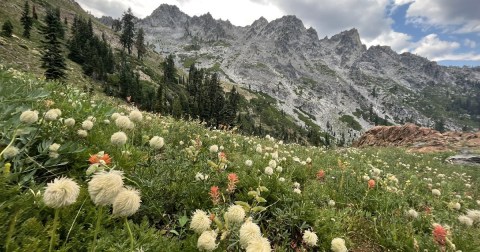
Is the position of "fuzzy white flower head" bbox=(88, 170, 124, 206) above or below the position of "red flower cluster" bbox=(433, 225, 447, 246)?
above

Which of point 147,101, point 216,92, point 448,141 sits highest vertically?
point 448,141

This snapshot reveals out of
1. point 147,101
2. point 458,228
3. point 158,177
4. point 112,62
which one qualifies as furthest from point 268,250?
point 112,62

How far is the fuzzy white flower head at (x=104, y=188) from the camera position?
173 centimetres

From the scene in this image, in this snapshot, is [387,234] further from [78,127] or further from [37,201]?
[78,127]

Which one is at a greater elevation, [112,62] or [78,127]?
[78,127]

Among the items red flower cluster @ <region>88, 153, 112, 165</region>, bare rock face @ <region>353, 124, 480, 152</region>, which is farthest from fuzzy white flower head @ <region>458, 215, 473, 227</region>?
bare rock face @ <region>353, 124, 480, 152</region>

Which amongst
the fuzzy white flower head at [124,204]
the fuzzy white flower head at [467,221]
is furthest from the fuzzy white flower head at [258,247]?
the fuzzy white flower head at [467,221]

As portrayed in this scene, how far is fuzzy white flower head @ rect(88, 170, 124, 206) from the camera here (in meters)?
1.73

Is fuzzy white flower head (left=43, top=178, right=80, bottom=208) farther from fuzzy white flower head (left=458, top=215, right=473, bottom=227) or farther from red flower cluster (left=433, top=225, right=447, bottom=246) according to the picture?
fuzzy white flower head (left=458, top=215, right=473, bottom=227)

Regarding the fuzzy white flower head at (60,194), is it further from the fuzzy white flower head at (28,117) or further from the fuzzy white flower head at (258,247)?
the fuzzy white flower head at (28,117)

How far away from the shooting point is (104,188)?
1745mm

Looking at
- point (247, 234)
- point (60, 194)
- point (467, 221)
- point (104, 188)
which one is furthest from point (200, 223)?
point (467, 221)

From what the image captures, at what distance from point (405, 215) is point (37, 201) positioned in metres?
5.16

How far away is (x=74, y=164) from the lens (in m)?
3.85
